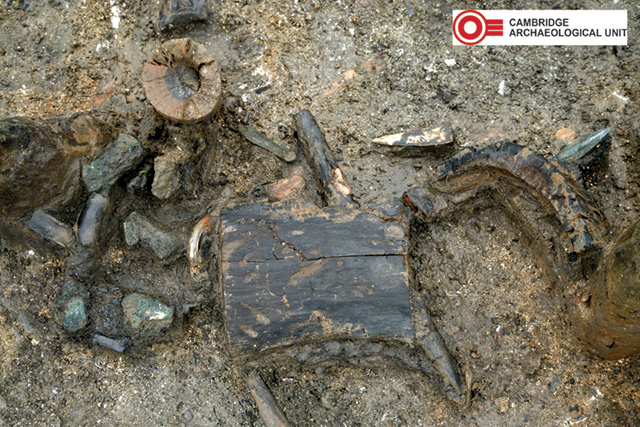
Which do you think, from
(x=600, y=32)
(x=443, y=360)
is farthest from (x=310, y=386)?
(x=600, y=32)

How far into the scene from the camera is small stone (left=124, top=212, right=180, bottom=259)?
371 cm

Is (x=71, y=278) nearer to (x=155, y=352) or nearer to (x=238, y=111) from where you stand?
(x=155, y=352)

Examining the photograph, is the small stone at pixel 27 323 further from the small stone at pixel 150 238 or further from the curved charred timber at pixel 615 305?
the curved charred timber at pixel 615 305

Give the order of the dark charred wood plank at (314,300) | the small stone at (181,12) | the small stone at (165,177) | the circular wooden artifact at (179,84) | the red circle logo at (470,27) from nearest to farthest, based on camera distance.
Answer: the dark charred wood plank at (314,300)
the circular wooden artifact at (179,84)
the small stone at (165,177)
the small stone at (181,12)
the red circle logo at (470,27)

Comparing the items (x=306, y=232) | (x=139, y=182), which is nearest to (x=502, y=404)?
(x=306, y=232)

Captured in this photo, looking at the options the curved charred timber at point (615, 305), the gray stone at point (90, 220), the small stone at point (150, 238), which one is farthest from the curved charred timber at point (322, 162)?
the curved charred timber at point (615, 305)

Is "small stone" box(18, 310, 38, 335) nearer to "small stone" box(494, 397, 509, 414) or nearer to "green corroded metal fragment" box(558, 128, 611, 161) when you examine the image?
"small stone" box(494, 397, 509, 414)

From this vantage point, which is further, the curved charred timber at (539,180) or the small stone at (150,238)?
the small stone at (150,238)

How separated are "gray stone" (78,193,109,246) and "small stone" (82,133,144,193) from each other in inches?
3.1

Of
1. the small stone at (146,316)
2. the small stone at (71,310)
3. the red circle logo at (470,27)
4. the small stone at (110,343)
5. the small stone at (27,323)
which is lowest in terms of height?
the small stone at (27,323)

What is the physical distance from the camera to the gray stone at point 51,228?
362cm

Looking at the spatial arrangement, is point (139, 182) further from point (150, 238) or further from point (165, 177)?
point (150, 238)

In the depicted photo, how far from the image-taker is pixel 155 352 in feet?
12.4

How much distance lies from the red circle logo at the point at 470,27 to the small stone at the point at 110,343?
3.30 metres
